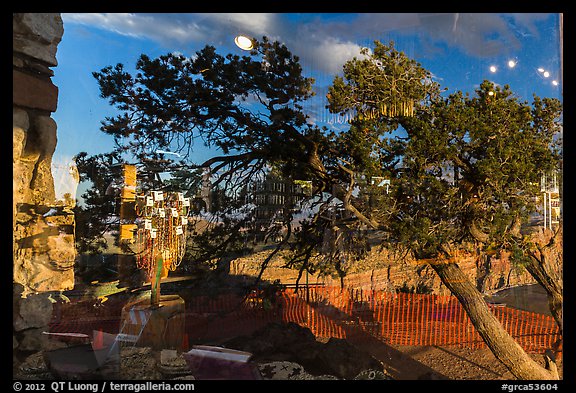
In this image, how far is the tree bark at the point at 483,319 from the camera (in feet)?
8.44

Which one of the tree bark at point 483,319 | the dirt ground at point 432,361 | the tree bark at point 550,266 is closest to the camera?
the tree bark at point 550,266

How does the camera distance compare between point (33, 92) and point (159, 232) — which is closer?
point (33, 92)

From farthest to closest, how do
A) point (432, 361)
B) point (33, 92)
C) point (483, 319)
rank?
point (483, 319)
point (432, 361)
point (33, 92)

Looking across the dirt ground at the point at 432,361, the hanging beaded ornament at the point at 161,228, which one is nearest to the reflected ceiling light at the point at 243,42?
the hanging beaded ornament at the point at 161,228

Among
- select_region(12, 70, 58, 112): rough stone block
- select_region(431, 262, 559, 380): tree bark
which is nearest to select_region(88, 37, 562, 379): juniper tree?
select_region(431, 262, 559, 380): tree bark

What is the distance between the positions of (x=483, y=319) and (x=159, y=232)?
2885mm

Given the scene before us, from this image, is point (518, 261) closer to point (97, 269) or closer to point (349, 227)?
point (349, 227)

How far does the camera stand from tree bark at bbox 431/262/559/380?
2572 millimetres

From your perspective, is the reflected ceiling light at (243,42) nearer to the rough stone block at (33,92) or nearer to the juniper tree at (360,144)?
the juniper tree at (360,144)

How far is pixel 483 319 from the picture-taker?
2.61m

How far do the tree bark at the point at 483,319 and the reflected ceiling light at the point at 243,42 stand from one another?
240 centimetres

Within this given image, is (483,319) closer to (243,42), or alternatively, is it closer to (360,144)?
(360,144)

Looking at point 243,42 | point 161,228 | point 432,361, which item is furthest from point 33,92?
point 432,361

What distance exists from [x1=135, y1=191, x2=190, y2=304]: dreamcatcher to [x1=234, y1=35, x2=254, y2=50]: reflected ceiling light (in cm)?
132
